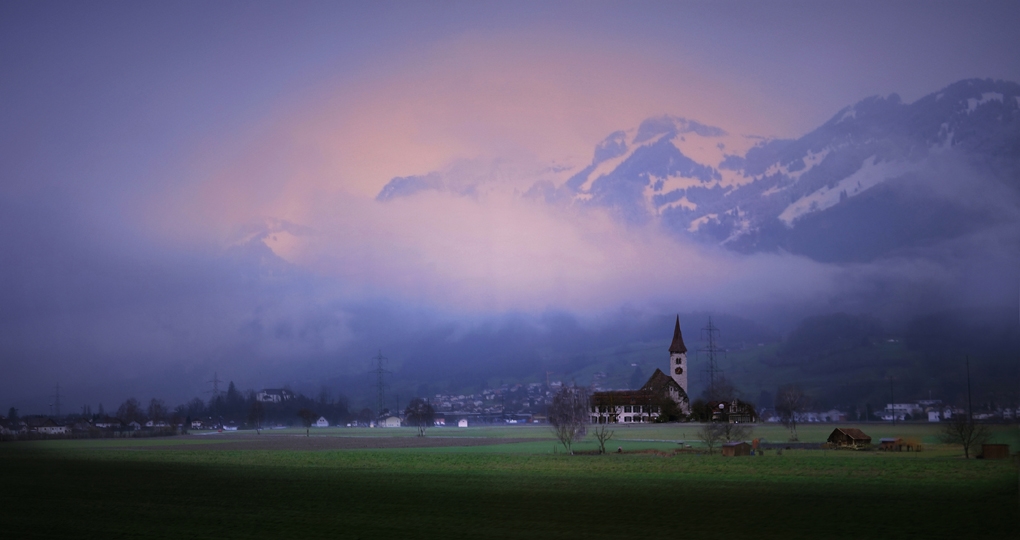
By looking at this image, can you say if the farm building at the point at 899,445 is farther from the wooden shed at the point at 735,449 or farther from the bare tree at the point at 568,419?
the bare tree at the point at 568,419

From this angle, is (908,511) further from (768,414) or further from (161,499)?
(768,414)

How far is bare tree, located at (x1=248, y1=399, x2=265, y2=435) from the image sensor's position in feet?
496

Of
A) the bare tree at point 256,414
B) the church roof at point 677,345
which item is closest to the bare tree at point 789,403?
the church roof at point 677,345

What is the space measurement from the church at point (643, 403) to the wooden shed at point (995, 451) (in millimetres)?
58068

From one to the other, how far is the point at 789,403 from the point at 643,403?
110ft

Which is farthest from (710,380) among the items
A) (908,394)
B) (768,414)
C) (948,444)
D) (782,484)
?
(782,484)

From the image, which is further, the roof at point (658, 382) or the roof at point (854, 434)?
the roof at point (658, 382)

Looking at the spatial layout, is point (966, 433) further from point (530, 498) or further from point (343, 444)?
point (343, 444)

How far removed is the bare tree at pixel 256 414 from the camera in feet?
496

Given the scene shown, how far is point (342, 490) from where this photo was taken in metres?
36.5

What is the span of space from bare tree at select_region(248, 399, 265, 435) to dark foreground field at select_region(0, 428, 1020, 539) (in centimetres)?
9901

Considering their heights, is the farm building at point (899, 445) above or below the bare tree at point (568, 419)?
below

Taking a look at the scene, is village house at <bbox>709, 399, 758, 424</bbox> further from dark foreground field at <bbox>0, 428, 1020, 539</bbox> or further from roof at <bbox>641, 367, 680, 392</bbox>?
dark foreground field at <bbox>0, 428, 1020, 539</bbox>

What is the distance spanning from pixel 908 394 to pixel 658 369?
177 ft
